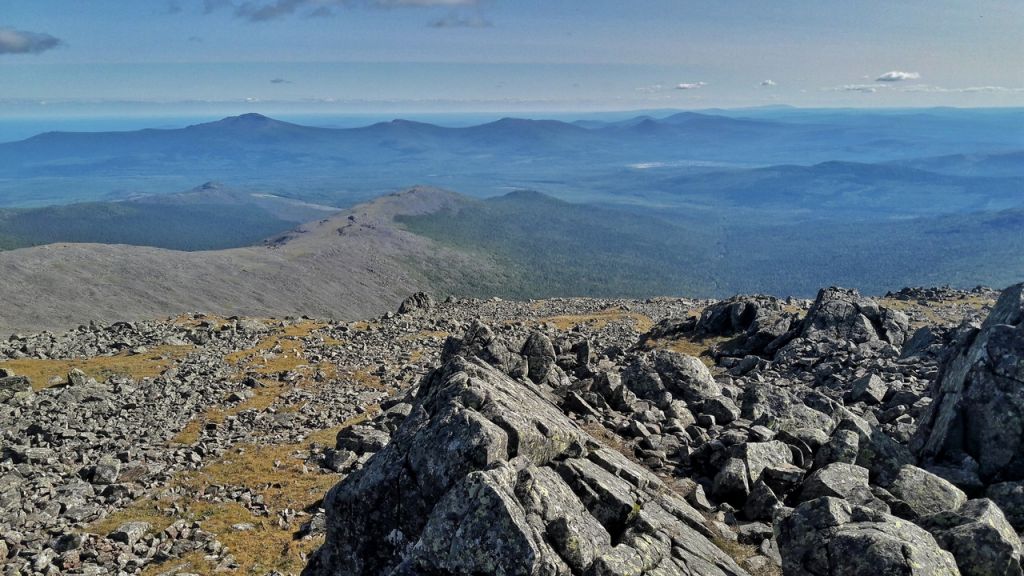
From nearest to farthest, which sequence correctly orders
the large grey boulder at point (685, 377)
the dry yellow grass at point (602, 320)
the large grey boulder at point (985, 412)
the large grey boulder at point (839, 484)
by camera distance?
1. the large grey boulder at point (839, 484)
2. the large grey boulder at point (985, 412)
3. the large grey boulder at point (685, 377)
4. the dry yellow grass at point (602, 320)

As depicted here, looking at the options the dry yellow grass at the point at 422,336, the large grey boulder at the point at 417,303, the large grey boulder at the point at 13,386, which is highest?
the large grey boulder at the point at 13,386

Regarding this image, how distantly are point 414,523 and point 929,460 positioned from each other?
60.6 ft

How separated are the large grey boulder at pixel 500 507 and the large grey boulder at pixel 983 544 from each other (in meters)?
5.08

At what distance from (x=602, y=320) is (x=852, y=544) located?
69.8 metres

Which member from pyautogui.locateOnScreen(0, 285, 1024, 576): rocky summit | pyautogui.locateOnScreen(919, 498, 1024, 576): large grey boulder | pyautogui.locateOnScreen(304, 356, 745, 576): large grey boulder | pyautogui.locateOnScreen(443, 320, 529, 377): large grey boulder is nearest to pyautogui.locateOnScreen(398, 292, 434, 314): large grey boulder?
pyautogui.locateOnScreen(0, 285, 1024, 576): rocky summit

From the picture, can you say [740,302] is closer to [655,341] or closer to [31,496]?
[655,341]

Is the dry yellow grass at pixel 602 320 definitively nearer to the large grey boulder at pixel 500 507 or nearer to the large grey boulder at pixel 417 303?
the large grey boulder at pixel 417 303

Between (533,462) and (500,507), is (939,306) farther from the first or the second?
(500,507)

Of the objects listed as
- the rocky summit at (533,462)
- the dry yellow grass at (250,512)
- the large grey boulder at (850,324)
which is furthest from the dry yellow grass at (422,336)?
the large grey boulder at (850,324)

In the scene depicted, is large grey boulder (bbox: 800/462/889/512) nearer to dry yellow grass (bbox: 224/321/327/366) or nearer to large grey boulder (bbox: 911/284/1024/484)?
large grey boulder (bbox: 911/284/1024/484)

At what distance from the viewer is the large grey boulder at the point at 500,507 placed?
13.7 metres

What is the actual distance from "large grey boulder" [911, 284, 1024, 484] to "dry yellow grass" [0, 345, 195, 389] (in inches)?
1992

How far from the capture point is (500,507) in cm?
1375

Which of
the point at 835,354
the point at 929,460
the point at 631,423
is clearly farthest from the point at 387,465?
the point at 835,354
